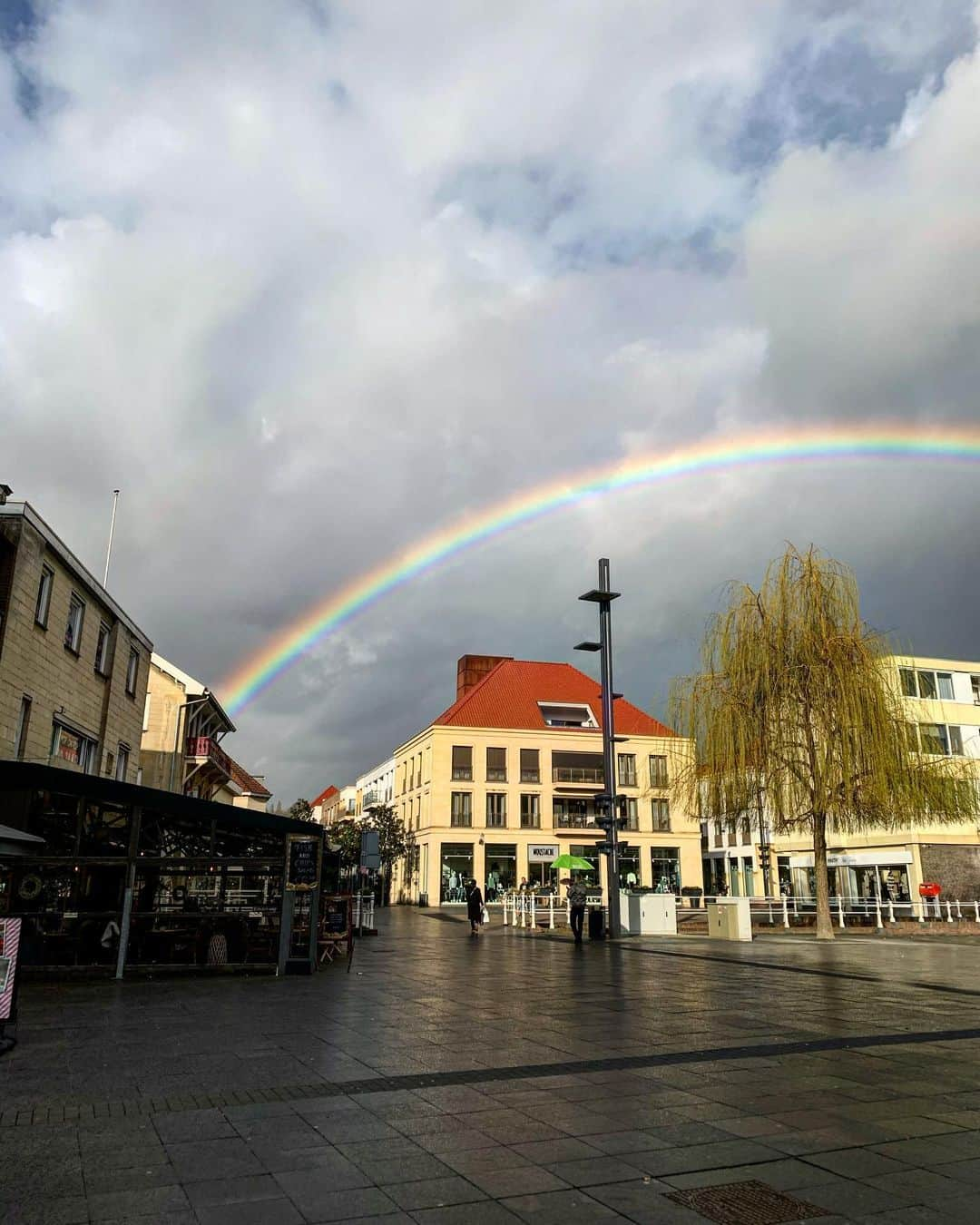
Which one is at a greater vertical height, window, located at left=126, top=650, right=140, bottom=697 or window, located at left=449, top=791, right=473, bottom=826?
window, located at left=126, top=650, right=140, bottom=697

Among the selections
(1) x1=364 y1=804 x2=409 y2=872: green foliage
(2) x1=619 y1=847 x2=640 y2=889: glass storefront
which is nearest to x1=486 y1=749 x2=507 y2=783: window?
(1) x1=364 y1=804 x2=409 y2=872: green foliage

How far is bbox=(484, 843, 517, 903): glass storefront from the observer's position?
61.7m

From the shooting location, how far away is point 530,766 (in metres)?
64.8

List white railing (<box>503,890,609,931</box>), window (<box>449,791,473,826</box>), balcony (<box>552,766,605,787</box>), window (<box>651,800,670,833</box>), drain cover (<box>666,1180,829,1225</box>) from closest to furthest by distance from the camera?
drain cover (<box>666,1180,829,1225</box>) < white railing (<box>503,890,609,931</box>) < window (<box>449,791,473,826</box>) < balcony (<box>552,766,605,787</box>) < window (<box>651,800,670,833</box>)

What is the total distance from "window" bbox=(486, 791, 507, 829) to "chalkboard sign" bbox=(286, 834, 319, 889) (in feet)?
151

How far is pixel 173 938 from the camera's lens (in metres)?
18.6

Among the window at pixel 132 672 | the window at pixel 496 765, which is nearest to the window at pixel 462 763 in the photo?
the window at pixel 496 765

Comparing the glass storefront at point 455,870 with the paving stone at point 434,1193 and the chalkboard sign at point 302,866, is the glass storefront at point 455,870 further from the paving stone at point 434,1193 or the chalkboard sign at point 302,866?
the paving stone at point 434,1193

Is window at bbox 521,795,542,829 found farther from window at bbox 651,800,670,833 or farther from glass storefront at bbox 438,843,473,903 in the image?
window at bbox 651,800,670,833

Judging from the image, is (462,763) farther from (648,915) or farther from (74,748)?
(74,748)

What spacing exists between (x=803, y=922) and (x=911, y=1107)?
101 ft

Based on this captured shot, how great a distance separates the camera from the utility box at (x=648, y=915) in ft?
97.5

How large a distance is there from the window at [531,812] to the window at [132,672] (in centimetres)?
3722

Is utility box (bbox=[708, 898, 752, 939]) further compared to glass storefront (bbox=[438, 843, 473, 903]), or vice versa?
A: glass storefront (bbox=[438, 843, 473, 903])
